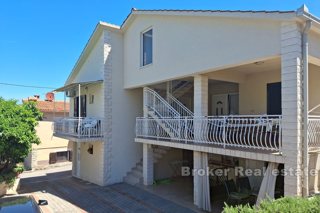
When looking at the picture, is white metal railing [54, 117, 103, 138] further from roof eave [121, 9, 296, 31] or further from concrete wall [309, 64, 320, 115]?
concrete wall [309, 64, 320, 115]

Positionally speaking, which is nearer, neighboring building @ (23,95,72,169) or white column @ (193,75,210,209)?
white column @ (193,75,210,209)

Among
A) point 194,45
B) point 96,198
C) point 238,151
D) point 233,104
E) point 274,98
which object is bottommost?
point 96,198

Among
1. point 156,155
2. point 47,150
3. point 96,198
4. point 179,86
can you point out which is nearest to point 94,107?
point 156,155

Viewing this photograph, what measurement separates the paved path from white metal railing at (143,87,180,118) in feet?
13.3

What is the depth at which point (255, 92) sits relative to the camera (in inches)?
446

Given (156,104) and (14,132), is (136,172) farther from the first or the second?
(14,132)

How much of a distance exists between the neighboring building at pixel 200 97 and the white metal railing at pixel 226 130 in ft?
0.14

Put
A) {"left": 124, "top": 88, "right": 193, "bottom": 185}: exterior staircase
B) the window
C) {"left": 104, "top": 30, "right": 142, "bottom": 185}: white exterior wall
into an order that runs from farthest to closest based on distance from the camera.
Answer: {"left": 104, "top": 30, "right": 142, "bottom": 185}: white exterior wall, the window, {"left": 124, "top": 88, "right": 193, "bottom": 185}: exterior staircase

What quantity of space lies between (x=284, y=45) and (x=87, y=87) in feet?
40.4

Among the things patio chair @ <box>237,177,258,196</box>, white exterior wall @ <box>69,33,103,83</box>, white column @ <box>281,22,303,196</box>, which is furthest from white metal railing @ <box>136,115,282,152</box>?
white exterior wall @ <box>69,33,103,83</box>

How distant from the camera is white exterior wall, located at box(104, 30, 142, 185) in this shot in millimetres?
13422

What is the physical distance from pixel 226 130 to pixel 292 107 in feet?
8.13

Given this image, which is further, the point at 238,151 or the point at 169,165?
the point at 169,165

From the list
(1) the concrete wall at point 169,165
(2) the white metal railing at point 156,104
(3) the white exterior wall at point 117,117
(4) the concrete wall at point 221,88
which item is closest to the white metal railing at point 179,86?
(2) the white metal railing at point 156,104
